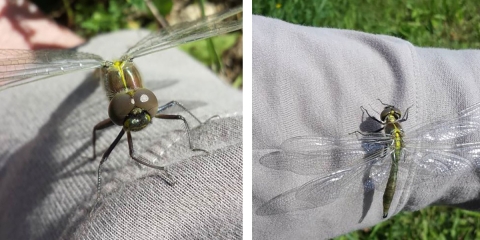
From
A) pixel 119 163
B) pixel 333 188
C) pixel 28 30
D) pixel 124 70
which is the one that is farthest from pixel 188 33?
pixel 28 30

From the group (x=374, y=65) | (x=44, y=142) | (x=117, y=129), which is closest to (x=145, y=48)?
(x=117, y=129)

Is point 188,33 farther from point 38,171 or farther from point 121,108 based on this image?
point 38,171

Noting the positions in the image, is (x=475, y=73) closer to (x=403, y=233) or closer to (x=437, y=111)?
(x=437, y=111)

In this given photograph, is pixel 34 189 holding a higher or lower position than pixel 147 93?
lower

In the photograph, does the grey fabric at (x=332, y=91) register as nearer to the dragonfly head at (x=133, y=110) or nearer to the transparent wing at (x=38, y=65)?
the dragonfly head at (x=133, y=110)

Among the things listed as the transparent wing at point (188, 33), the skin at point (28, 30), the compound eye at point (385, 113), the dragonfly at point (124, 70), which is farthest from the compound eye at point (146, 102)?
the skin at point (28, 30)

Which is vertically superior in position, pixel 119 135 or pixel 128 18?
pixel 128 18
